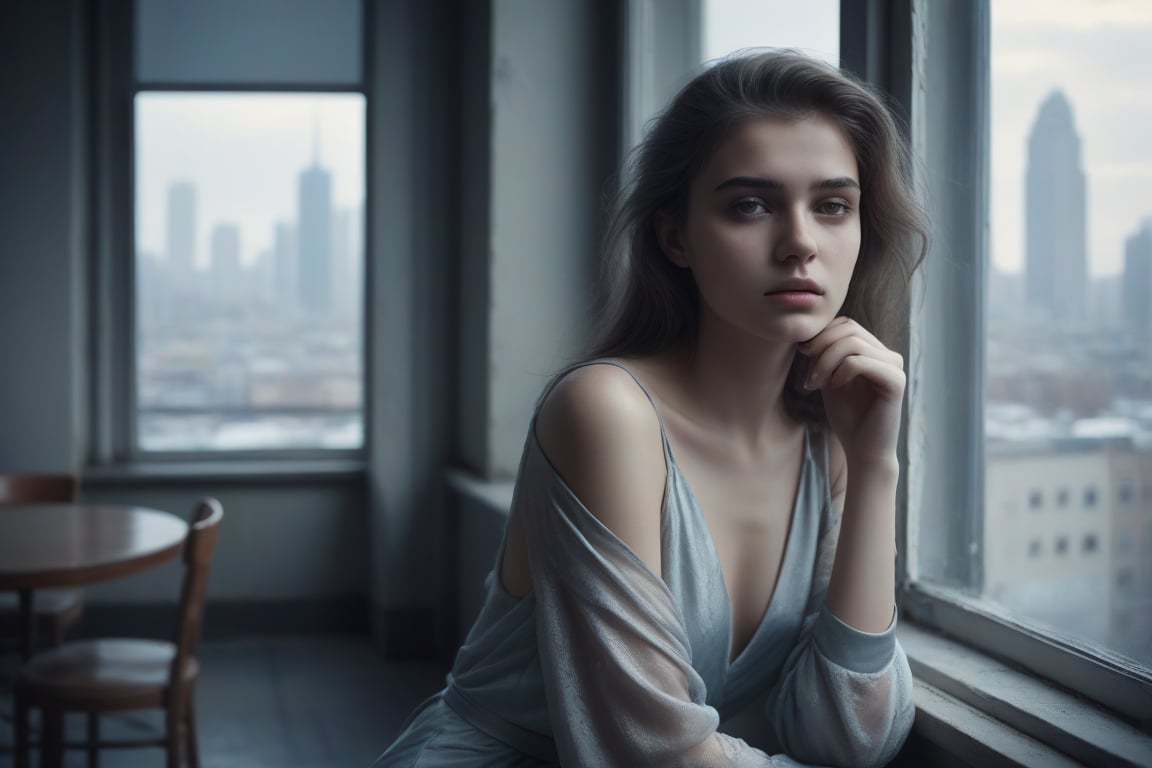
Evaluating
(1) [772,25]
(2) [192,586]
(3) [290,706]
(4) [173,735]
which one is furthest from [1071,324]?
(3) [290,706]

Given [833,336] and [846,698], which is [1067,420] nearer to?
[833,336]

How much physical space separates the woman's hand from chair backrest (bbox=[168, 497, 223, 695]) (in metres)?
1.75

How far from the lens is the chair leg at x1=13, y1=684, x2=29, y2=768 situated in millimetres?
2607

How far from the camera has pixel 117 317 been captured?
468 cm

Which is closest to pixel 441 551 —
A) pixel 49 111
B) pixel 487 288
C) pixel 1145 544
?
pixel 487 288

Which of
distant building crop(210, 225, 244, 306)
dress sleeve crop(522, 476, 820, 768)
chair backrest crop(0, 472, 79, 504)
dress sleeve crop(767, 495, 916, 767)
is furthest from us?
distant building crop(210, 225, 244, 306)

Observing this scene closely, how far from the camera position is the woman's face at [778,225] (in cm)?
117

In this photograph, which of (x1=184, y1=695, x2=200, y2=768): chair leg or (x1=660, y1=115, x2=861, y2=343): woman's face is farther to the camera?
(x1=184, y1=695, x2=200, y2=768): chair leg

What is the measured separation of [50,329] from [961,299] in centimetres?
378

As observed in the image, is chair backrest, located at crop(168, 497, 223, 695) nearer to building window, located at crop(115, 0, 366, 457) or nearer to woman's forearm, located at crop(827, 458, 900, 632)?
woman's forearm, located at crop(827, 458, 900, 632)

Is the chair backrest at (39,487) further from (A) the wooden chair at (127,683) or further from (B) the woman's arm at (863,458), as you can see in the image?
(B) the woman's arm at (863,458)

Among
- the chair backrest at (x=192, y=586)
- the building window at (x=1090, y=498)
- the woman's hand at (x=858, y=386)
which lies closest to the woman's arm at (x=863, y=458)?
the woman's hand at (x=858, y=386)

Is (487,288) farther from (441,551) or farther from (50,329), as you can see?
(50,329)

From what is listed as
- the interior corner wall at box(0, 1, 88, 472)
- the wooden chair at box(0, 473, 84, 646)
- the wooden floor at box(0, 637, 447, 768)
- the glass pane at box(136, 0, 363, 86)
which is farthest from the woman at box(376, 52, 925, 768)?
the glass pane at box(136, 0, 363, 86)
